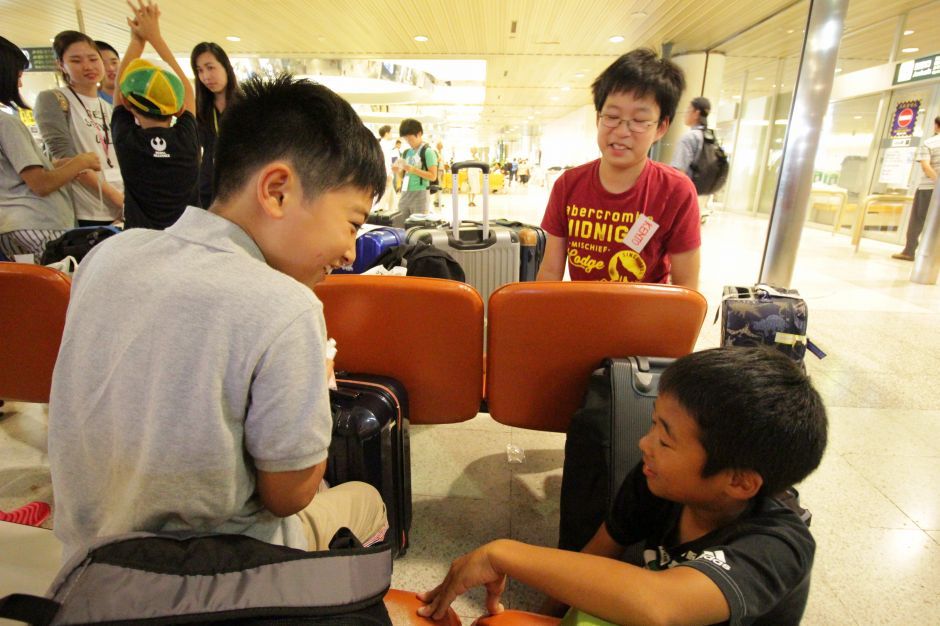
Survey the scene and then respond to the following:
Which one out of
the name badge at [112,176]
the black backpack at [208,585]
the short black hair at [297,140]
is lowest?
the black backpack at [208,585]

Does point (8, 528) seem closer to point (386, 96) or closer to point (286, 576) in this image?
point (286, 576)

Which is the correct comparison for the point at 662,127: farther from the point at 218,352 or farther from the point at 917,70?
the point at 917,70

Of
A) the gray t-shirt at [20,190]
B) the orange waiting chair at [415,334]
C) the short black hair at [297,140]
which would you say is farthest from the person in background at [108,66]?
the short black hair at [297,140]

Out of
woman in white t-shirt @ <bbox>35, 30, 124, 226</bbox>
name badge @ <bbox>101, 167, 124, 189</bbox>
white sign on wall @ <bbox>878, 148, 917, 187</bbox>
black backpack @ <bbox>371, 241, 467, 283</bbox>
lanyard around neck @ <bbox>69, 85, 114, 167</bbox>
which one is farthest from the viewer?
white sign on wall @ <bbox>878, 148, 917, 187</bbox>

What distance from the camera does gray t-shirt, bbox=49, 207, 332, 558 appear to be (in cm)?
60

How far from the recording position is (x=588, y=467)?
1.32 m

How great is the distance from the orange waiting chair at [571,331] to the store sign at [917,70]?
8.96 metres

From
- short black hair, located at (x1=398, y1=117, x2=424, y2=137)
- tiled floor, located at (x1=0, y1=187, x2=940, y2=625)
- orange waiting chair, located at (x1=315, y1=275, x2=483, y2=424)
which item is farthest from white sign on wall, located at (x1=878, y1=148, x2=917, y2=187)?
orange waiting chair, located at (x1=315, y1=275, x2=483, y2=424)

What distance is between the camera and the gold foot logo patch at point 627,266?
173 cm

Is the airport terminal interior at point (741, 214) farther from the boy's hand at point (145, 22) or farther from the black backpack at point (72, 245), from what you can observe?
the boy's hand at point (145, 22)

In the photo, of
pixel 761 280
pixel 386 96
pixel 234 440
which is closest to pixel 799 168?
pixel 761 280

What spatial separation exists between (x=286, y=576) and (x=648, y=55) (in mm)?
1803

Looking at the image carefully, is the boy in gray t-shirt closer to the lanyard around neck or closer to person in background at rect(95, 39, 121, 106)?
the lanyard around neck

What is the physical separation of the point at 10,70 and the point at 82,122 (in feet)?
1.37
